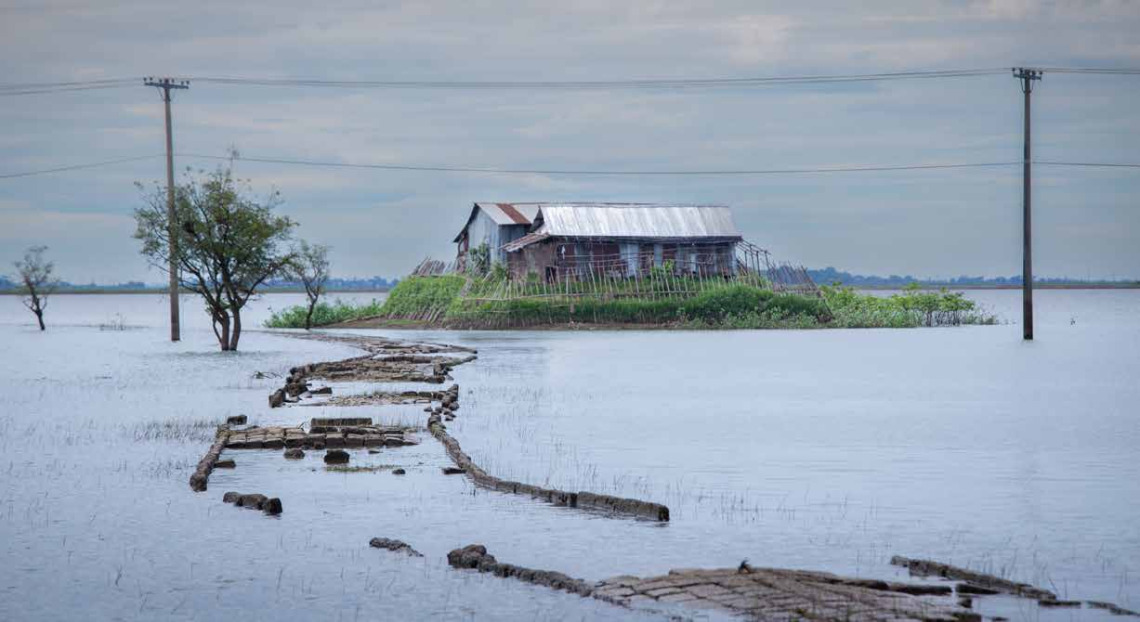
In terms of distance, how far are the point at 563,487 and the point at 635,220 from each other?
2405 inches

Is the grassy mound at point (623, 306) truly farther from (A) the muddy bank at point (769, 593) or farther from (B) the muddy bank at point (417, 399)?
(A) the muddy bank at point (769, 593)

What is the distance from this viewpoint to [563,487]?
684 inches

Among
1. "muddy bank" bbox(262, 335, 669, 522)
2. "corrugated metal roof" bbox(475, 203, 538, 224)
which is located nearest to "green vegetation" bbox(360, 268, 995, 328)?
"corrugated metal roof" bbox(475, 203, 538, 224)

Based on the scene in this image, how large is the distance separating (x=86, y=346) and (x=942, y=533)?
53.1 meters

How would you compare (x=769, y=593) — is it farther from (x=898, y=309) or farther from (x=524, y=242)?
(x=898, y=309)

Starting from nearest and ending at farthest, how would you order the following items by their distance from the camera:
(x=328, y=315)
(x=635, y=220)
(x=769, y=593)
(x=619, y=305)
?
(x=769, y=593)
(x=619, y=305)
(x=635, y=220)
(x=328, y=315)

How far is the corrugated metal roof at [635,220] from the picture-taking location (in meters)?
75.8

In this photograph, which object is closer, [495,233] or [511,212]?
[495,233]

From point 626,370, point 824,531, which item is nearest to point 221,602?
point 824,531

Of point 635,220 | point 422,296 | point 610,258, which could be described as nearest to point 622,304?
point 610,258

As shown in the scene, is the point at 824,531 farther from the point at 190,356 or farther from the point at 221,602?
the point at 190,356

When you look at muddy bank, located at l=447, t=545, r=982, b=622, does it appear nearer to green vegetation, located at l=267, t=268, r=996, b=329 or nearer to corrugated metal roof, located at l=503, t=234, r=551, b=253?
green vegetation, located at l=267, t=268, r=996, b=329

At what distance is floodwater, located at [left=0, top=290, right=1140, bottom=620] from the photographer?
1184 cm

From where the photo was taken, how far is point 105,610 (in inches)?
440
